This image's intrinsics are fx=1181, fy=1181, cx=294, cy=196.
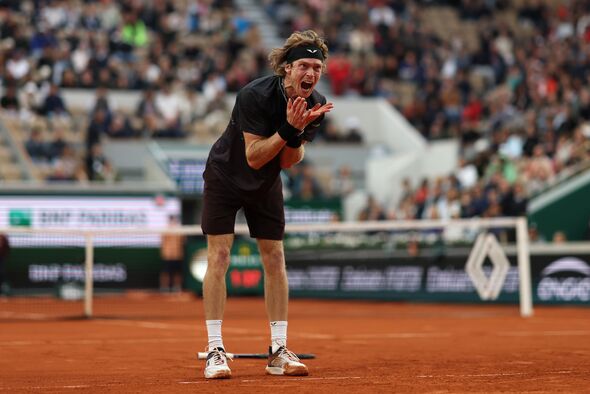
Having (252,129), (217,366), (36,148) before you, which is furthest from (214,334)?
(36,148)

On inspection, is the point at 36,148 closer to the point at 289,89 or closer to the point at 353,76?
the point at 353,76

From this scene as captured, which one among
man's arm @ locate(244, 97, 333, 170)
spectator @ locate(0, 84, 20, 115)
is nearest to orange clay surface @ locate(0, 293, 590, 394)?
man's arm @ locate(244, 97, 333, 170)

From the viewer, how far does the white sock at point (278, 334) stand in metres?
8.30

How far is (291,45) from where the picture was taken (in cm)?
808

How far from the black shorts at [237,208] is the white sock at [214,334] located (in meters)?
0.64

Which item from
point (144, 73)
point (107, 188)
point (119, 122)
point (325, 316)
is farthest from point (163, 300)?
point (144, 73)

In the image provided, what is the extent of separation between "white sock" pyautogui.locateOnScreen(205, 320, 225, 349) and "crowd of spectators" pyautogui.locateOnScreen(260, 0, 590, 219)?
14282 mm

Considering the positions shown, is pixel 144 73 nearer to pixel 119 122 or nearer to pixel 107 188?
pixel 119 122

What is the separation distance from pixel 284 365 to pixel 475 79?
2822 cm

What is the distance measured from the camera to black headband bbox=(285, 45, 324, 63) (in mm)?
8016

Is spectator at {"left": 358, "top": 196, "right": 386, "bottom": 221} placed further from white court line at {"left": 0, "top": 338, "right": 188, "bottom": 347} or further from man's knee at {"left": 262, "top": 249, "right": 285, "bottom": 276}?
man's knee at {"left": 262, "top": 249, "right": 285, "bottom": 276}

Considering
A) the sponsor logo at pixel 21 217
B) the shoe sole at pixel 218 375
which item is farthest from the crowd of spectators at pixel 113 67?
the shoe sole at pixel 218 375

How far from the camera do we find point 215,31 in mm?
34438

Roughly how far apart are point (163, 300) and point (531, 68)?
1378 cm
